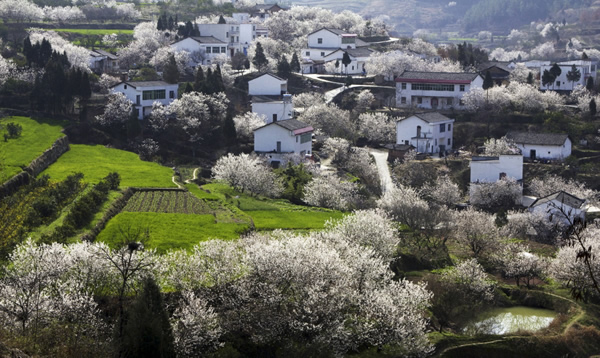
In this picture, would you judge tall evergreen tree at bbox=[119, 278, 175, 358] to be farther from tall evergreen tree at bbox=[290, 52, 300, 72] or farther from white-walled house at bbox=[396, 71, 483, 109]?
tall evergreen tree at bbox=[290, 52, 300, 72]

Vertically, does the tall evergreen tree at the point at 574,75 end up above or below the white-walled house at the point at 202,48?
below

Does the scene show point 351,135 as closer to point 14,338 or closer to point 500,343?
point 500,343

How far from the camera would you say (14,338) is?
1068 inches

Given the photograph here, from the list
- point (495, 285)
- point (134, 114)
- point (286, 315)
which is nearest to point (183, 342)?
point (286, 315)

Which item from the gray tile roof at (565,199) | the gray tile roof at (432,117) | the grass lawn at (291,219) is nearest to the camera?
the grass lawn at (291,219)

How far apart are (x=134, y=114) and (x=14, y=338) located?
3919cm

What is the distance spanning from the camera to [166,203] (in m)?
48.2

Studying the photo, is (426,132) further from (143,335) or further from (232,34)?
(143,335)

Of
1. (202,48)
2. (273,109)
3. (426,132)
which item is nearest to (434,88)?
(426,132)

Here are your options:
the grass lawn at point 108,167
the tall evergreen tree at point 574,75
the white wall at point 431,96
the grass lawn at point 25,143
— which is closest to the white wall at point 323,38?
the white wall at point 431,96

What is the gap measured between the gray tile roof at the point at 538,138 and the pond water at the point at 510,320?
27.7m

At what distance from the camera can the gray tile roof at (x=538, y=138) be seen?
6700 cm

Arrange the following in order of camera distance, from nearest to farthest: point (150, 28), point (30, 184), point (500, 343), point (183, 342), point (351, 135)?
point (183, 342) < point (500, 343) < point (30, 184) < point (351, 135) < point (150, 28)

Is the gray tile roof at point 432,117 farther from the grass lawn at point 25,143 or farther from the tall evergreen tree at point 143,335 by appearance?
the tall evergreen tree at point 143,335
